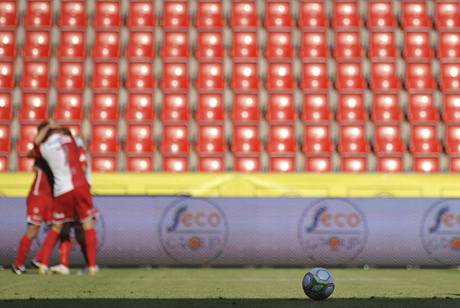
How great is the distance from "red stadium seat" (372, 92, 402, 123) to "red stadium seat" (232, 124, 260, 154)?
2486 mm

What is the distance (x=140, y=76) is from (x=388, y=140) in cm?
529

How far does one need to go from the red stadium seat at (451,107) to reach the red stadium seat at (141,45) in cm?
625

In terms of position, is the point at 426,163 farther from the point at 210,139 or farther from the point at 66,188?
the point at 66,188

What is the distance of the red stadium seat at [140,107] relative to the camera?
14672mm

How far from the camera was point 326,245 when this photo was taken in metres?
8.73

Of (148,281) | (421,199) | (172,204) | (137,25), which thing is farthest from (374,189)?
(137,25)

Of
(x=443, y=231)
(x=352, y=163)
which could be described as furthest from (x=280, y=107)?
(x=443, y=231)

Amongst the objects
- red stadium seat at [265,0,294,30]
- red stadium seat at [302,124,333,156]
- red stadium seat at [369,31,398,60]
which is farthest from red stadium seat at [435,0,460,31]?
red stadium seat at [302,124,333,156]

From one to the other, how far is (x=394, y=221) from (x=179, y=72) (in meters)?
7.54

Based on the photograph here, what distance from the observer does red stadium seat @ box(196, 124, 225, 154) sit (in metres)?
14.3

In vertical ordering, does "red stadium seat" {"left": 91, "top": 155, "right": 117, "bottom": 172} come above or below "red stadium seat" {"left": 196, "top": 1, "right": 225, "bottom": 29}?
below

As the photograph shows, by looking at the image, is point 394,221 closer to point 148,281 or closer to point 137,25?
point 148,281

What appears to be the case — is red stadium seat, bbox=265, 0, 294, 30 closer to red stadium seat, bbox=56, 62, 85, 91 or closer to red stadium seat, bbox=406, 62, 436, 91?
red stadium seat, bbox=406, 62, 436, 91

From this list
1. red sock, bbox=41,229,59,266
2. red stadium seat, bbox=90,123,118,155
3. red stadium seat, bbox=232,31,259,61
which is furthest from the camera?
red stadium seat, bbox=232,31,259,61
